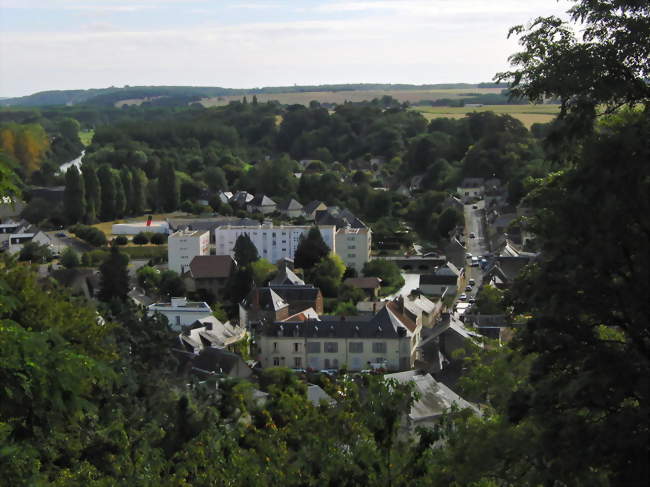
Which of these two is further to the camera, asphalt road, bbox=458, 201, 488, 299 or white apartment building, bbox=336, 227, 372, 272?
white apartment building, bbox=336, 227, 372, 272

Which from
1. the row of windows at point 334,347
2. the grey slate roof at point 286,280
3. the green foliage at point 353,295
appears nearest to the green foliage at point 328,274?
the green foliage at point 353,295

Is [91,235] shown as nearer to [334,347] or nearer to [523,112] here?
[334,347]

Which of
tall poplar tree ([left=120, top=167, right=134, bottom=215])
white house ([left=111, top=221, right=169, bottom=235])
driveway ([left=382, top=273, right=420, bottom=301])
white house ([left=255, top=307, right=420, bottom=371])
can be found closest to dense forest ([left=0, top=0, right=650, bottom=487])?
white house ([left=255, top=307, right=420, bottom=371])

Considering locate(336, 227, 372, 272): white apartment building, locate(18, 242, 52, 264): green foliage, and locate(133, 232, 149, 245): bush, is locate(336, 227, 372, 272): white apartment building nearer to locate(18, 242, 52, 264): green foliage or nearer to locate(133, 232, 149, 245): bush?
locate(133, 232, 149, 245): bush

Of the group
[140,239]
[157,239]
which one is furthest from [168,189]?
[140,239]

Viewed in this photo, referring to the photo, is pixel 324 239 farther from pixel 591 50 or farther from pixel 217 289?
pixel 591 50

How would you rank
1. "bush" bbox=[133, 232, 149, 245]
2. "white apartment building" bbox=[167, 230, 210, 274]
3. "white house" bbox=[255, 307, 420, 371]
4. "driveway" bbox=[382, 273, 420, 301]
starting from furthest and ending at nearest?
1. "bush" bbox=[133, 232, 149, 245]
2. "white apartment building" bbox=[167, 230, 210, 274]
3. "driveway" bbox=[382, 273, 420, 301]
4. "white house" bbox=[255, 307, 420, 371]

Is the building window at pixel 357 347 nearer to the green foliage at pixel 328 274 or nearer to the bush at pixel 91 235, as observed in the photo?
the green foliage at pixel 328 274
